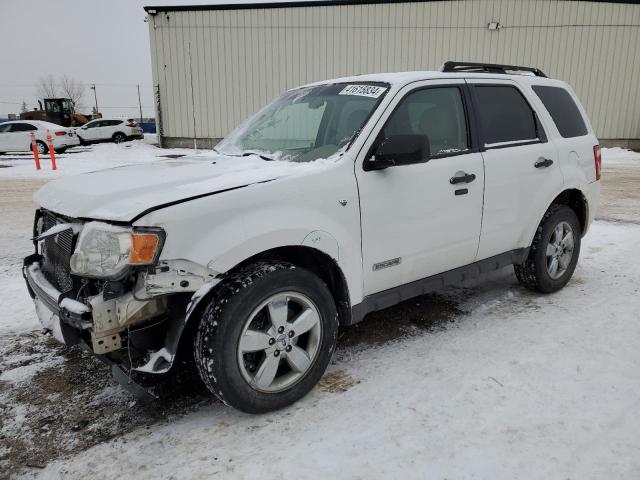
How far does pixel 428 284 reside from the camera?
347 centimetres

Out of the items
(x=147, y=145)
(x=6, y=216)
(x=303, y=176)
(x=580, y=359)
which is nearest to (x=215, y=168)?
(x=303, y=176)

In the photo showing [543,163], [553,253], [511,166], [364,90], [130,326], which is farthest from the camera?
[553,253]

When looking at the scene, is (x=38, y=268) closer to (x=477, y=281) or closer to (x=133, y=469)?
(x=133, y=469)

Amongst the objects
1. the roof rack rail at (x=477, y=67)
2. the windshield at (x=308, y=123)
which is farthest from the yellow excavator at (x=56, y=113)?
the roof rack rail at (x=477, y=67)

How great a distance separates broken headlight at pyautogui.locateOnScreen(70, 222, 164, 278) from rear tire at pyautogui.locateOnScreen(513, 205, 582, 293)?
3.22m

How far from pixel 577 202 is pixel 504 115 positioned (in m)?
1.32

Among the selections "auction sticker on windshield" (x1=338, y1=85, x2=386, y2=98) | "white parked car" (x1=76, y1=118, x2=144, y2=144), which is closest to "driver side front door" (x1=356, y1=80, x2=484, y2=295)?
"auction sticker on windshield" (x1=338, y1=85, x2=386, y2=98)

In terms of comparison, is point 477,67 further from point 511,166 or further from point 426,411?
point 426,411

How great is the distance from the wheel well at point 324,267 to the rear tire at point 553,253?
2.08 metres

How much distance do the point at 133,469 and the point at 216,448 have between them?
38cm

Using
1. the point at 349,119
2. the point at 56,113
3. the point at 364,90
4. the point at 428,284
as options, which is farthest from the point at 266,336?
the point at 56,113

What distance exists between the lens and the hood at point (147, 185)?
2.44 metres

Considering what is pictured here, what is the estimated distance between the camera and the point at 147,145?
2400 cm

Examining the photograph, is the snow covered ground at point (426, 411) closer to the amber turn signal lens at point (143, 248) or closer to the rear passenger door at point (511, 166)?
the rear passenger door at point (511, 166)
